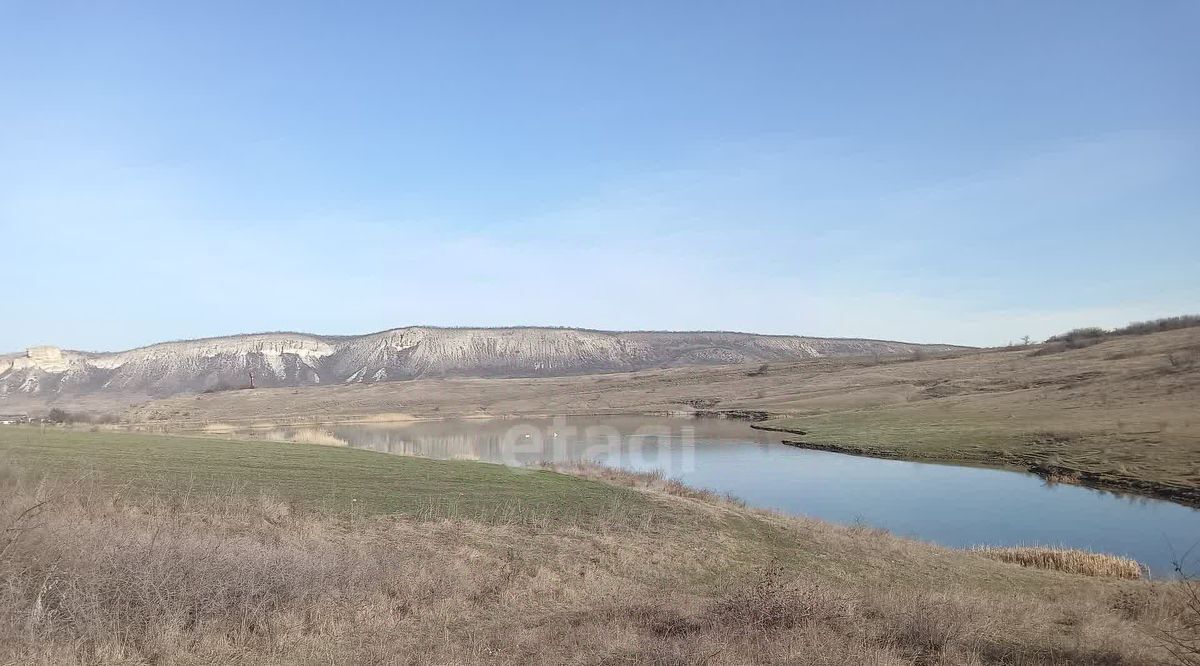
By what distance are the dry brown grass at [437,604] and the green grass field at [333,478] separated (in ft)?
7.52

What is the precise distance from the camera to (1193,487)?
99.0ft

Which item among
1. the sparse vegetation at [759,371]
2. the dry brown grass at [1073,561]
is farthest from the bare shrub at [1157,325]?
the dry brown grass at [1073,561]

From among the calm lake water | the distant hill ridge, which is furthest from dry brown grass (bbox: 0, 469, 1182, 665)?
the distant hill ridge

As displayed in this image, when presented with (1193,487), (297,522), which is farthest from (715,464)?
(297,522)

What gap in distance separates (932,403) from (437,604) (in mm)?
63583

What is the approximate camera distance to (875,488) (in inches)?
1375

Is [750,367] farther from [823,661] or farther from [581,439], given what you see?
[823,661]

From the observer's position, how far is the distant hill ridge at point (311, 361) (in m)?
161

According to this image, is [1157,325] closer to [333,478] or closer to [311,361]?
[333,478]

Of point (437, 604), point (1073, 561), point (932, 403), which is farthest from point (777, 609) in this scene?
point (932, 403)

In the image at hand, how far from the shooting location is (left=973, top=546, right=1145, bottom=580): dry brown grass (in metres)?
17.8

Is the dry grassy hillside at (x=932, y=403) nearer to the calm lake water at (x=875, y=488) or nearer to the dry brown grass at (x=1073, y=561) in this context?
the calm lake water at (x=875, y=488)

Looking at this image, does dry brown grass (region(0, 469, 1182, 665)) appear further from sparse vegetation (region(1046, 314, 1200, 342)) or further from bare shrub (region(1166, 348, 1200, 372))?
sparse vegetation (region(1046, 314, 1200, 342))

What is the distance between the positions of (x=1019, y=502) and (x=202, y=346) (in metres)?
195
